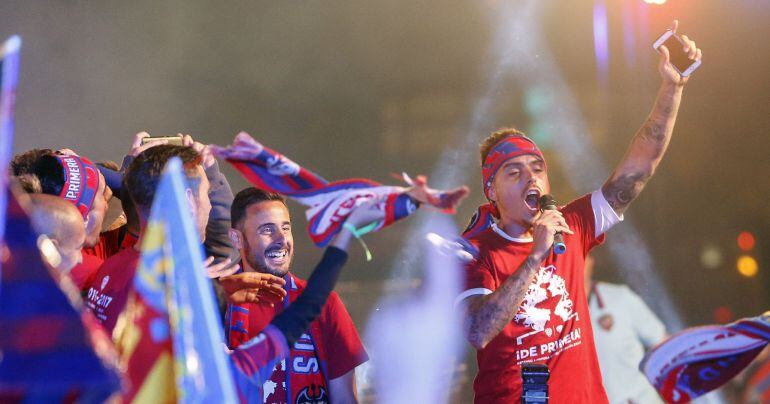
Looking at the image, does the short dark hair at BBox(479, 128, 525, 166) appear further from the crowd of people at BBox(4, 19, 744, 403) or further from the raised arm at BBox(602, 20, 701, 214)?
the raised arm at BBox(602, 20, 701, 214)

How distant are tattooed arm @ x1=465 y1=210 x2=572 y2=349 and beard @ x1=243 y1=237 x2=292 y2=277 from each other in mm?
650

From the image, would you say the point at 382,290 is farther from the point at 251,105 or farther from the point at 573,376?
the point at 573,376

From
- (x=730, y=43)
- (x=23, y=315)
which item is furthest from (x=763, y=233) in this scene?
(x=23, y=315)

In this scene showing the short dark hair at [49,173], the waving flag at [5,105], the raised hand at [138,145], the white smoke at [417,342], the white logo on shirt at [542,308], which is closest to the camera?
the waving flag at [5,105]

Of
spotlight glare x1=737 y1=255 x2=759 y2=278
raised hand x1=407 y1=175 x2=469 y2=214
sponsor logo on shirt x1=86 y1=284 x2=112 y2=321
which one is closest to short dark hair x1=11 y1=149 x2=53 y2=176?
sponsor logo on shirt x1=86 y1=284 x2=112 y2=321

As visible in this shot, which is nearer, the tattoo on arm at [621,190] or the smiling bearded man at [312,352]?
the smiling bearded man at [312,352]

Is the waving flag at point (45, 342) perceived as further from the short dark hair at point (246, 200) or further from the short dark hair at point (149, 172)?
Result: the short dark hair at point (246, 200)

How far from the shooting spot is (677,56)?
123 inches

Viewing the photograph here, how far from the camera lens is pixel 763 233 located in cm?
488

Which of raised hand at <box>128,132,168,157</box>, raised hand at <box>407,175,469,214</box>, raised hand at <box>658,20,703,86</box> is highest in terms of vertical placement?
raised hand at <box>658,20,703,86</box>

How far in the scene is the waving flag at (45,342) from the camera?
1346 mm

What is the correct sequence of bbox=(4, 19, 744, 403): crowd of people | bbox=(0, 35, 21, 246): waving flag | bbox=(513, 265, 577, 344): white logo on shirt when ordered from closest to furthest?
1. bbox=(0, 35, 21, 246): waving flag
2. bbox=(4, 19, 744, 403): crowd of people
3. bbox=(513, 265, 577, 344): white logo on shirt

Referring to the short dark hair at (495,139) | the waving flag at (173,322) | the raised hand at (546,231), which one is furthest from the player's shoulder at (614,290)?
the waving flag at (173,322)

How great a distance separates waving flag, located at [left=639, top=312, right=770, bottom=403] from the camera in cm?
240
